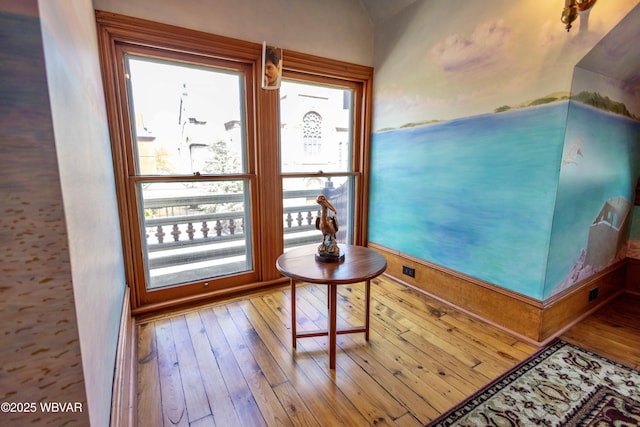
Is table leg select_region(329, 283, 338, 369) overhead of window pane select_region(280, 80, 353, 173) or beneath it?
beneath

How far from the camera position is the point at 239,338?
1.96 m

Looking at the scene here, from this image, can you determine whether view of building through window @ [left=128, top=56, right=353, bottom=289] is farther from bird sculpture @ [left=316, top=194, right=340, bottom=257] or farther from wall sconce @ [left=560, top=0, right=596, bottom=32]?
wall sconce @ [left=560, top=0, right=596, bottom=32]

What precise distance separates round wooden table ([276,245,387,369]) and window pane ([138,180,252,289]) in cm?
94

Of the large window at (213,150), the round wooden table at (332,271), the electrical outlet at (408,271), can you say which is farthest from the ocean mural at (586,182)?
the large window at (213,150)

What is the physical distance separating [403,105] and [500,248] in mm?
1495

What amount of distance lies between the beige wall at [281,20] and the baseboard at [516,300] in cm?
215

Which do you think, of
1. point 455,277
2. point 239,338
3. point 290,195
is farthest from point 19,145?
point 455,277

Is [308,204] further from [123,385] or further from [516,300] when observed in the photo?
[123,385]

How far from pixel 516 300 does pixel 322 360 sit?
1.39 m

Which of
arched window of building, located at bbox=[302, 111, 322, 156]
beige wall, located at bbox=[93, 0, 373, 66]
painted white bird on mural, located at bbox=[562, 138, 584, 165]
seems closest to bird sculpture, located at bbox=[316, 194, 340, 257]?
arched window of building, located at bbox=[302, 111, 322, 156]

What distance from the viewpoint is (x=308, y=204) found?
296 cm

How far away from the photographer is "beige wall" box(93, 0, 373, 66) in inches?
79.4

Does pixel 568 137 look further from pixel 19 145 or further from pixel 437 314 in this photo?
pixel 19 145

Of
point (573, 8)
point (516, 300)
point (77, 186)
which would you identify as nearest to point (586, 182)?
point (516, 300)
